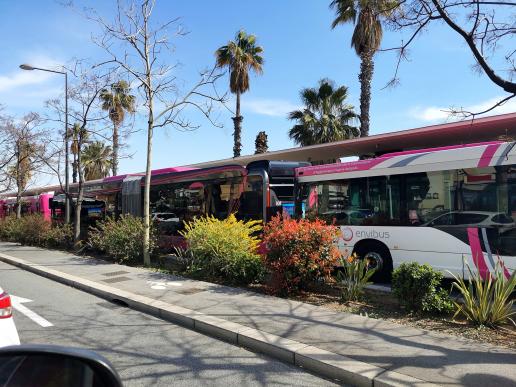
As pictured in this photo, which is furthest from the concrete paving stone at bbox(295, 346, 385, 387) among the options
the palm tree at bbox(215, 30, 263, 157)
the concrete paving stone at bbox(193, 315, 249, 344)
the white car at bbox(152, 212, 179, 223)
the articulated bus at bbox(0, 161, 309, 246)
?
the palm tree at bbox(215, 30, 263, 157)

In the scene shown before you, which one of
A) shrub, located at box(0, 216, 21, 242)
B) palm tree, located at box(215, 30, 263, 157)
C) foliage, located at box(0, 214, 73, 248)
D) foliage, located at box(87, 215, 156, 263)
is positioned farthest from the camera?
palm tree, located at box(215, 30, 263, 157)

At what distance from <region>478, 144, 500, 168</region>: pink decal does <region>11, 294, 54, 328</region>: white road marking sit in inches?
320

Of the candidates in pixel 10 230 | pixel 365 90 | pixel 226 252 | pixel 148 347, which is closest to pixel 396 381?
pixel 148 347

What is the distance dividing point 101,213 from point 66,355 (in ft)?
68.0

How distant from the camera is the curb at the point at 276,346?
15.2 feet

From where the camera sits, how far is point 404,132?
15406 mm

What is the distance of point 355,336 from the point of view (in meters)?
5.90

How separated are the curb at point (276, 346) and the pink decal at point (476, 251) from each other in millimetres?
4656

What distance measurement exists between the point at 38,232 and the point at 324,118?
17.1 metres

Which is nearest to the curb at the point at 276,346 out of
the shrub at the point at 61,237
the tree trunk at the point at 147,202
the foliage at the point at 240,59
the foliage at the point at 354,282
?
the foliage at the point at 354,282

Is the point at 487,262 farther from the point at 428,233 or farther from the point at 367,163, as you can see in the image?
the point at 367,163

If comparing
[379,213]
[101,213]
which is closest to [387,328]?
[379,213]

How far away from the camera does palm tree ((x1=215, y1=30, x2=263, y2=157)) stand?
104ft

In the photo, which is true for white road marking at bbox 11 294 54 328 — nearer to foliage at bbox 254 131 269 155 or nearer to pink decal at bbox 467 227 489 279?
pink decal at bbox 467 227 489 279
